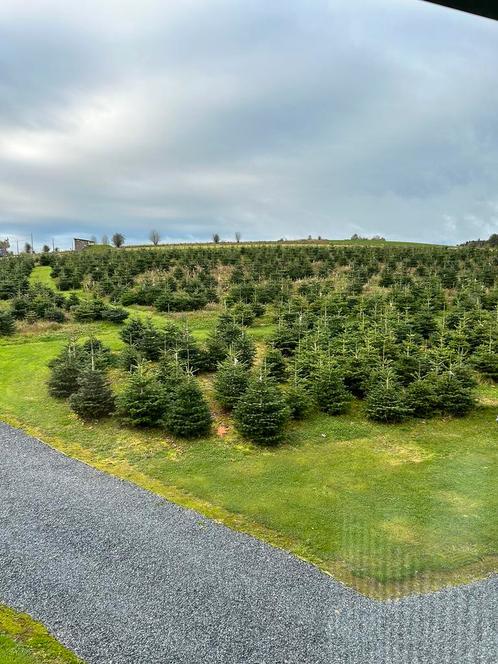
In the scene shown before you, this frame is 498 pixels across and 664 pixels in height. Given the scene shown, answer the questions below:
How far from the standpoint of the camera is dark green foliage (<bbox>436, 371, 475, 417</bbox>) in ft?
43.3

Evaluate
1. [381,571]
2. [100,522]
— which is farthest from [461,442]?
[100,522]

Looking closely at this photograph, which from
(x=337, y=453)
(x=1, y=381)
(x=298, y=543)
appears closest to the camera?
(x=298, y=543)

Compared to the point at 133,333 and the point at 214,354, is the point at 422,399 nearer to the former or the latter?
the point at 214,354

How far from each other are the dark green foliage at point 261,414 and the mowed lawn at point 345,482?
337 millimetres

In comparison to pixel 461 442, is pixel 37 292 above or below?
above

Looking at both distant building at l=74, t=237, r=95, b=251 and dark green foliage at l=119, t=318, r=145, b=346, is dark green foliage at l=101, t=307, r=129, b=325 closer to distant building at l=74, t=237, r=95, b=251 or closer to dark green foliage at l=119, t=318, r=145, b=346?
dark green foliage at l=119, t=318, r=145, b=346

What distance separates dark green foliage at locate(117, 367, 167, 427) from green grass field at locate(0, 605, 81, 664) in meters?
6.54

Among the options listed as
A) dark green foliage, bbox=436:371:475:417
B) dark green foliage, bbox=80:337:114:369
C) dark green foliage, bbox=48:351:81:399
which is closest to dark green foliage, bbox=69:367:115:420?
dark green foliage, bbox=80:337:114:369

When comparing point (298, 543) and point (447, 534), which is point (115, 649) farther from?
point (447, 534)

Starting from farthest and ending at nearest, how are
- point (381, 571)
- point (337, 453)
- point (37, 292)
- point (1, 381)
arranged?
point (37, 292)
point (1, 381)
point (337, 453)
point (381, 571)

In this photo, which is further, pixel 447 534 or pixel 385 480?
pixel 385 480

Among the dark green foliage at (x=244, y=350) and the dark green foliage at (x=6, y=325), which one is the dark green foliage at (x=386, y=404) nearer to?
the dark green foliage at (x=244, y=350)

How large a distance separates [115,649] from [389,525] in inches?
189

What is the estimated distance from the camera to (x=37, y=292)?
2886cm
